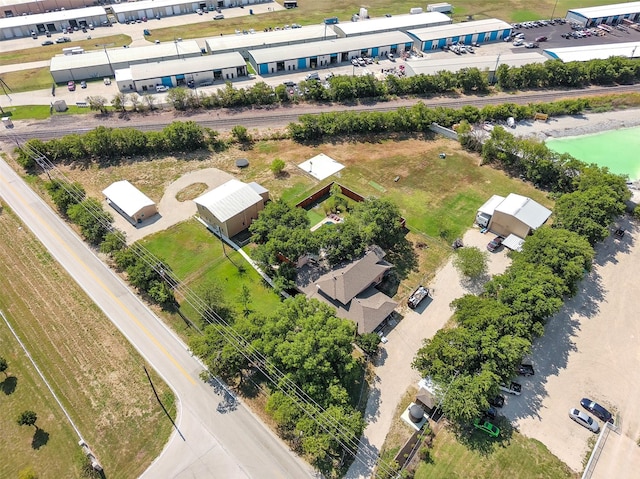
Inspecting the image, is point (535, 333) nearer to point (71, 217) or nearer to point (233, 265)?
point (233, 265)

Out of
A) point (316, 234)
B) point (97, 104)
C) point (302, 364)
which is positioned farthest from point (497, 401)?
point (97, 104)

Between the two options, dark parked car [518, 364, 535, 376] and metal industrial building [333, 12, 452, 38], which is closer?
dark parked car [518, 364, 535, 376]

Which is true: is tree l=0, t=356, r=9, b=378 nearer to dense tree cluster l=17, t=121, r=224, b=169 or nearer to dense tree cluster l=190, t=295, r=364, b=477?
dense tree cluster l=190, t=295, r=364, b=477

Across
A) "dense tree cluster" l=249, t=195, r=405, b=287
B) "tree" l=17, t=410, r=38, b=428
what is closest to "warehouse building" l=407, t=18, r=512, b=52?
"dense tree cluster" l=249, t=195, r=405, b=287

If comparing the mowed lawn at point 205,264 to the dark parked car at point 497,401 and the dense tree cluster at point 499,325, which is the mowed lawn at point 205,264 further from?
the dark parked car at point 497,401

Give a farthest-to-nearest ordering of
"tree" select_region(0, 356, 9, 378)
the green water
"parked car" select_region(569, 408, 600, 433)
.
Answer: the green water
"tree" select_region(0, 356, 9, 378)
"parked car" select_region(569, 408, 600, 433)
